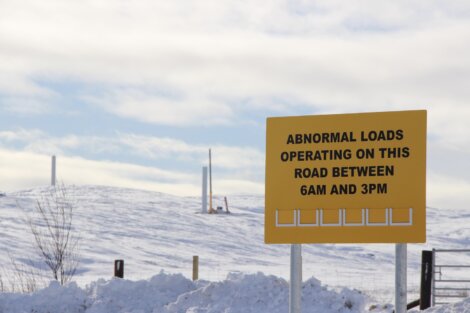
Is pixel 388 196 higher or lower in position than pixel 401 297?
higher

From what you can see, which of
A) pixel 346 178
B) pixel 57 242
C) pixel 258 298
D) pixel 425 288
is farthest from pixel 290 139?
pixel 57 242

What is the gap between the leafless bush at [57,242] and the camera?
71.3 feet

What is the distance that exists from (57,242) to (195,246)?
83.8 feet

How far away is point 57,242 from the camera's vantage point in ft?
70.8

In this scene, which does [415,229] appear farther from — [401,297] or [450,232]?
[450,232]

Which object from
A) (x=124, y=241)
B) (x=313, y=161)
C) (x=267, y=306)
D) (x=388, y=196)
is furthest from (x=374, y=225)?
(x=124, y=241)

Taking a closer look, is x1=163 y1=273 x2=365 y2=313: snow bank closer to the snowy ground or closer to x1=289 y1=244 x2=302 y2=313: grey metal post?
the snowy ground

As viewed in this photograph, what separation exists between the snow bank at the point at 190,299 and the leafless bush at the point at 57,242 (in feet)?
8.97

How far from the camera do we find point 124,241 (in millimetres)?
45562

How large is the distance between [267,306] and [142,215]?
42.1 m

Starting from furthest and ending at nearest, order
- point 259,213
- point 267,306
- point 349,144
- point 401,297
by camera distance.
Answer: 1. point 259,213
2. point 267,306
3. point 349,144
4. point 401,297

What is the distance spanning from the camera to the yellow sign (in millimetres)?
6770

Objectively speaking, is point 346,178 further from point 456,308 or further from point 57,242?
point 57,242

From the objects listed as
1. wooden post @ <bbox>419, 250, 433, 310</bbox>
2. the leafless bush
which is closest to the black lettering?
wooden post @ <bbox>419, 250, 433, 310</bbox>
